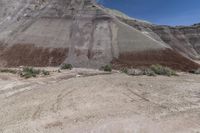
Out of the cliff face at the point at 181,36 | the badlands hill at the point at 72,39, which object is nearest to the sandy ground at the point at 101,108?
the badlands hill at the point at 72,39

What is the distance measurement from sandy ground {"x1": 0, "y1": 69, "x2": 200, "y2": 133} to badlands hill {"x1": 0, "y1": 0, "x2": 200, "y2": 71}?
1959cm

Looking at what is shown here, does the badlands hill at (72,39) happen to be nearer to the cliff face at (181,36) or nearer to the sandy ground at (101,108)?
the sandy ground at (101,108)

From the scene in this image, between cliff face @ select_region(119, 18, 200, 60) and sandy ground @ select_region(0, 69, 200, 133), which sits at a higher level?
cliff face @ select_region(119, 18, 200, 60)

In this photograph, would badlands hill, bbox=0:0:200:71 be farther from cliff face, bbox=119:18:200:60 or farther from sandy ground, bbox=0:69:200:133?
cliff face, bbox=119:18:200:60

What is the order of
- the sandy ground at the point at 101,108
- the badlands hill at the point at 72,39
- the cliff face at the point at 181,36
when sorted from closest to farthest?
the sandy ground at the point at 101,108, the badlands hill at the point at 72,39, the cliff face at the point at 181,36

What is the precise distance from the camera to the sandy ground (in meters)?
11.6

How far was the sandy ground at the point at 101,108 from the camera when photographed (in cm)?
1161

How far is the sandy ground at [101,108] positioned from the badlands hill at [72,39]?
19.6 meters

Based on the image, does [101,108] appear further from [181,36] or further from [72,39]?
[181,36]

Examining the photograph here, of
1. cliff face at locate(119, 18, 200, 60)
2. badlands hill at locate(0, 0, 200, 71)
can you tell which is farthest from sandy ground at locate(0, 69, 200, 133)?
cliff face at locate(119, 18, 200, 60)

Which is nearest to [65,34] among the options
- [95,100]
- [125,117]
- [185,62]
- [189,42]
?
[185,62]

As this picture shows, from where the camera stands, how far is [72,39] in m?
45.2

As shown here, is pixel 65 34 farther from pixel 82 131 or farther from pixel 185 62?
pixel 82 131

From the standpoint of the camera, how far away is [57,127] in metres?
11.7
